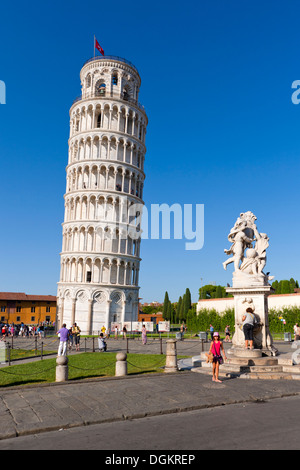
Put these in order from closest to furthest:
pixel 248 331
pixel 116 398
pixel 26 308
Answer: pixel 116 398
pixel 248 331
pixel 26 308

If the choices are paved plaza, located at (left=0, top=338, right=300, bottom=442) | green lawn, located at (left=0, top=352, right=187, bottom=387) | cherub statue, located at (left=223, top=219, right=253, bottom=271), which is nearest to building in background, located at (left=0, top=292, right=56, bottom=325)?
green lawn, located at (left=0, top=352, right=187, bottom=387)

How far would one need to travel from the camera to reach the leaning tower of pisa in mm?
53000

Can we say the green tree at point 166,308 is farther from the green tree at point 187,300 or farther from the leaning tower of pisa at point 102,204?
the leaning tower of pisa at point 102,204

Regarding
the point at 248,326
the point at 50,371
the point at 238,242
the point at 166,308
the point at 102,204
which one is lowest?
the point at 50,371

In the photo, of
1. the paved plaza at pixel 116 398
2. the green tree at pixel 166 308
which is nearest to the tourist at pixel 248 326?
the paved plaza at pixel 116 398

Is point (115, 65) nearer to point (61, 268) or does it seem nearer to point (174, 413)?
point (61, 268)

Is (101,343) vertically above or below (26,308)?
below

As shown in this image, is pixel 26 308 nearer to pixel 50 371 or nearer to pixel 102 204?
pixel 102 204

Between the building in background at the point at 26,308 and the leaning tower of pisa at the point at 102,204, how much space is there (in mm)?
28219

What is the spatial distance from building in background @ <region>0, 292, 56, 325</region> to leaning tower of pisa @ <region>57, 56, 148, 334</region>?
28.2 m

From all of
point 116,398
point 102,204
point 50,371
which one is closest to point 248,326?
point 116,398

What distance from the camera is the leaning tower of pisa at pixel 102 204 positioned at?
174 ft

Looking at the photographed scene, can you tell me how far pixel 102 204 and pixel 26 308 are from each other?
39.3m

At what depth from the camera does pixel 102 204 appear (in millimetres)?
55125
